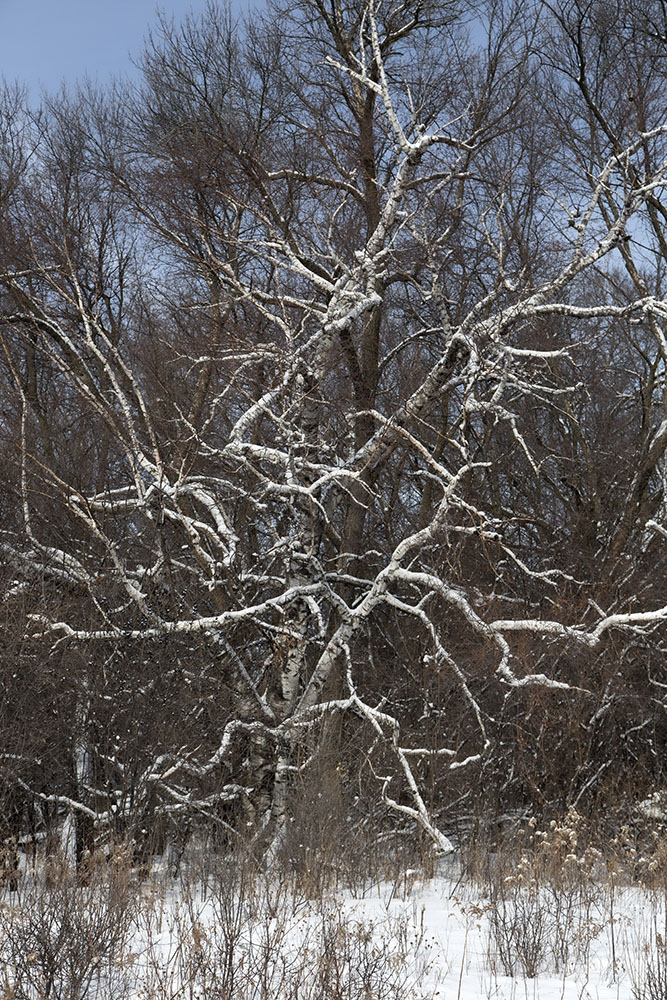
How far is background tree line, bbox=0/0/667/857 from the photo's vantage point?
875cm

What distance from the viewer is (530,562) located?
1228 cm

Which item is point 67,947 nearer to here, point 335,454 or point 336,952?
point 336,952

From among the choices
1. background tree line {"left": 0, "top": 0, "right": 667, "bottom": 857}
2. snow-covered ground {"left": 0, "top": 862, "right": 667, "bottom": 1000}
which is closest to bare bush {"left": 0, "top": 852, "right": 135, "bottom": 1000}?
snow-covered ground {"left": 0, "top": 862, "right": 667, "bottom": 1000}

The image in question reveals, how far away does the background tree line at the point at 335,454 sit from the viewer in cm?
875

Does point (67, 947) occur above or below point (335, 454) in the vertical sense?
below

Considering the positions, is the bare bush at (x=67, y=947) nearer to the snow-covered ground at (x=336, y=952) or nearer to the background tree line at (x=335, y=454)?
the snow-covered ground at (x=336, y=952)

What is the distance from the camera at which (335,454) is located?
9.87m

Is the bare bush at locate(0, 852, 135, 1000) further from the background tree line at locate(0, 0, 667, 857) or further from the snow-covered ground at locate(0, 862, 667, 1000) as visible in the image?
the background tree line at locate(0, 0, 667, 857)

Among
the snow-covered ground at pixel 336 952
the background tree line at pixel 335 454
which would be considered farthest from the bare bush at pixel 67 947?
the background tree line at pixel 335 454

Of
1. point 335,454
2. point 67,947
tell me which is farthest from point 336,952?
point 335,454

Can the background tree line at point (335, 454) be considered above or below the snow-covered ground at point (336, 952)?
above

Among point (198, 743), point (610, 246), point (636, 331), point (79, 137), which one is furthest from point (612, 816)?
point (79, 137)

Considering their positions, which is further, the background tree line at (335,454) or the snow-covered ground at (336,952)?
the background tree line at (335,454)

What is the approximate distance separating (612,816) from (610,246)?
558 cm
